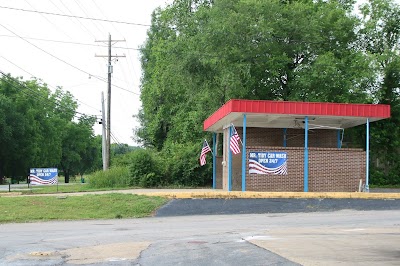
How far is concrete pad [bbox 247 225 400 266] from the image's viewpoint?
8938 millimetres

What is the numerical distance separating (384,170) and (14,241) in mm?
28613

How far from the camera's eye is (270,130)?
29281 millimetres

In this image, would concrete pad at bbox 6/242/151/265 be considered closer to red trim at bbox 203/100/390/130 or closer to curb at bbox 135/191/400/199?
curb at bbox 135/191/400/199

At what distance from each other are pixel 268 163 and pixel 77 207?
8907 millimetres

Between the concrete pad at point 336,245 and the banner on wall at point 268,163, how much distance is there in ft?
31.3

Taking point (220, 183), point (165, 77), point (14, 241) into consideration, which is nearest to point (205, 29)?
point (165, 77)

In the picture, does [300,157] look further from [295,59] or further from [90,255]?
[90,255]

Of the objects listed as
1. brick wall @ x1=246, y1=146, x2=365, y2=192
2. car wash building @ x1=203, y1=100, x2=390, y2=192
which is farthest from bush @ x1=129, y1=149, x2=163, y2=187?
brick wall @ x1=246, y1=146, x2=365, y2=192

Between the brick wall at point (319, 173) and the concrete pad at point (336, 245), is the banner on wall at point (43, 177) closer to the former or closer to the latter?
the brick wall at point (319, 173)

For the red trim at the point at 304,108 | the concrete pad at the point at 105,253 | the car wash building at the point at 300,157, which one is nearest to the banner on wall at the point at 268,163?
the car wash building at the point at 300,157

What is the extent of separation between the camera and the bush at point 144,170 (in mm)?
32938

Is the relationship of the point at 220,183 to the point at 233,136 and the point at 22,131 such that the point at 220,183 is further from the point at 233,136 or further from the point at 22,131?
the point at 22,131

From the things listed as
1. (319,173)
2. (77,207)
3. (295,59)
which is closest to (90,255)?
(77,207)

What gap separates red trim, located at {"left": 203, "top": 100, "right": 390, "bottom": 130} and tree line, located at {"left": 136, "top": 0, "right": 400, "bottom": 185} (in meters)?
7.41
